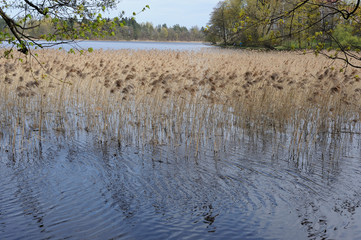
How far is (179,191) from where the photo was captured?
23.1 ft

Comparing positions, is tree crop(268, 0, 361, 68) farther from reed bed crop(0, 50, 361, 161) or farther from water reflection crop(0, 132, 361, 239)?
water reflection crop(0, 132, 361, 239)

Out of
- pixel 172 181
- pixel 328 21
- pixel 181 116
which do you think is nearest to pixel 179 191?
pixel 172 181

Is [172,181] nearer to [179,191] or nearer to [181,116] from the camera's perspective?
[179,191]

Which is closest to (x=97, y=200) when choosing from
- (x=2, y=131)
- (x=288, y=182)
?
(x=288, y=182)

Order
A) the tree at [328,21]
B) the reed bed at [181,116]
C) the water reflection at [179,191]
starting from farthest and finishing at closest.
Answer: the reed bed at [181,116], the tree at [328,21], the water reflection at [179,191]

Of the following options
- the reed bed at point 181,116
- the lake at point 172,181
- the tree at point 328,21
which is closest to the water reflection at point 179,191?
the lake at point 172,181

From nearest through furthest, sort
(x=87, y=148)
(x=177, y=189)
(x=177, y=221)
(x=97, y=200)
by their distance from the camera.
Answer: (x=177, y=221)
(x=97, y=200)
(x=177, y=189)
(x=87, y=148)

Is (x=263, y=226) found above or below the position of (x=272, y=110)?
below

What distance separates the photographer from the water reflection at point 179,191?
571 cm

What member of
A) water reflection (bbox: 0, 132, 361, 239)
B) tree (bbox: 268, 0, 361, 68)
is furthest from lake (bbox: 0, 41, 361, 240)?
tree (bbox: 268, 0, 361, 68)

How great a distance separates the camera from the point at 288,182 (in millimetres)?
7586

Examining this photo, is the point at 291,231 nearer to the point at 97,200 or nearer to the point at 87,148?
the point at 97,200

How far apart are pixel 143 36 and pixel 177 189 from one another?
151 meters

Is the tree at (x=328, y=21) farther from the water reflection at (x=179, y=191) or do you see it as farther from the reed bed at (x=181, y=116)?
the water reflection at (x=179, y=191)
